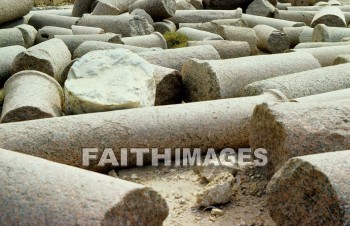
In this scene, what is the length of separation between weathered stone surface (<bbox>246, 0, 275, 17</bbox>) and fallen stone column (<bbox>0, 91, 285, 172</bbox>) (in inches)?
370

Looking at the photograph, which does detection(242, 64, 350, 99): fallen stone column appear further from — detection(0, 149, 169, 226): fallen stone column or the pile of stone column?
detection(0, 149, 169, 226): fallen stone column

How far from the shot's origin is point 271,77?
22.6 feet

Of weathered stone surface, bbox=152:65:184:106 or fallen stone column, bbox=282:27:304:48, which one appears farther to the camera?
fallen stone column, bbox=282:27:304:48

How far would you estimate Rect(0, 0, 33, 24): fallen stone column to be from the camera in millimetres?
11188

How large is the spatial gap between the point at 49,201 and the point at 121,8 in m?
10.8

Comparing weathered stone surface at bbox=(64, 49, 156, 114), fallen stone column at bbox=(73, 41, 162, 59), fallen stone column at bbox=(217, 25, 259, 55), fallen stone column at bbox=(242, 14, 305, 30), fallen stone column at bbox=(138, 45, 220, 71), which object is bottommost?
fallen stone column at bbox=(242, 14, 305, 30)

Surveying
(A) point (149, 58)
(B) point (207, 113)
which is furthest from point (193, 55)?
(B) point (207, 113)

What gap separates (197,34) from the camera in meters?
11.1

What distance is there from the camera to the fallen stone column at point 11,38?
9.77 meters

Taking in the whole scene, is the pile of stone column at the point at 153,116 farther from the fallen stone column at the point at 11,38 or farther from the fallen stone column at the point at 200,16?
the fallen stone column at the point at 200,16

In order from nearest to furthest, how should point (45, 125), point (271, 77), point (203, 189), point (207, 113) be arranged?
point (203, 189)
point (45, 125)
point (207, 113)
point (271, 77)

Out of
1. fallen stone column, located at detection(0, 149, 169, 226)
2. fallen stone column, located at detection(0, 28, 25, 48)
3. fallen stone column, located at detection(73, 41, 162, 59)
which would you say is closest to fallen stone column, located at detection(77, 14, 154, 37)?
fallen stone column, located at detection(0, 28, 25, 48)

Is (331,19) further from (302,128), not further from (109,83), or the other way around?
(302,128)

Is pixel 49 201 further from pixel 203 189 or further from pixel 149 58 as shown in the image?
pixel 149 58
